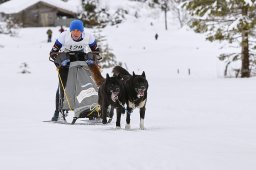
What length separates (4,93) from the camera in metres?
18.3

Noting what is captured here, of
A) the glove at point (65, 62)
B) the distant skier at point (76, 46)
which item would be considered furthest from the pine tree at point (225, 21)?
the glove at point (65, 62)

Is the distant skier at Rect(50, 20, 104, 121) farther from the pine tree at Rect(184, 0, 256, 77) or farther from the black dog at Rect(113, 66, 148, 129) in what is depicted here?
the pine tree at Rect(184, 0, 256, 77)

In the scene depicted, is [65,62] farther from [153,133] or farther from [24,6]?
[24,6]

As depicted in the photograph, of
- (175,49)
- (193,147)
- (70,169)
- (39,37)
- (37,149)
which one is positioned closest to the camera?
(70,169)

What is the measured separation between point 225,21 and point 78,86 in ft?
47.2

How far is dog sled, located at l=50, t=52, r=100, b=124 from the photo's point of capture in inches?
343

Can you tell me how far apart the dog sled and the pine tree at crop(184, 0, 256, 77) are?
41.1ft

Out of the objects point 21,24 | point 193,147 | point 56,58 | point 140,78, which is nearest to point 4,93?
point 56,58

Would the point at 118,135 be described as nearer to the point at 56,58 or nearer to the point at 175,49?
the point at 56,58

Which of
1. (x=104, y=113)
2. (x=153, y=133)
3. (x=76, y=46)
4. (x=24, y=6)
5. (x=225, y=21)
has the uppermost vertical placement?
(x=24, y=6)

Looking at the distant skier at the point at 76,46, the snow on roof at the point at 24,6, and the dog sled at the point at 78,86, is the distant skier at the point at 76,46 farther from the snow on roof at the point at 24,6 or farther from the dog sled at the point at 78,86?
the snow on roof at the point at 24,6

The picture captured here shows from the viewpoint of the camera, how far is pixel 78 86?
28.8ft

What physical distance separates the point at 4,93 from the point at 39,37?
40.0 meters

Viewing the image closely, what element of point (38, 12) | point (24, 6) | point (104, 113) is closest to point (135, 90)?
point (104, 113)
